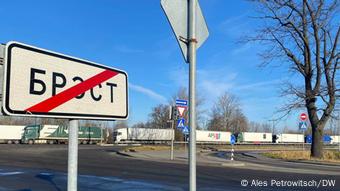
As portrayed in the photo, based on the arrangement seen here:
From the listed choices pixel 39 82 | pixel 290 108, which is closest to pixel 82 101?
pixel 39 82

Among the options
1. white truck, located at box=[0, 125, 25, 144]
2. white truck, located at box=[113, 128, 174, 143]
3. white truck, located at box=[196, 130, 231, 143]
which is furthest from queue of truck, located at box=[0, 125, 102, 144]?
white truck, located at box=[196, 130, 231, 143]

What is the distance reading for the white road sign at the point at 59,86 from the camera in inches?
96.3

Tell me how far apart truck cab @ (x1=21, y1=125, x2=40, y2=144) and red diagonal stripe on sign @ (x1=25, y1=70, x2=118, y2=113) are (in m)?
68.5

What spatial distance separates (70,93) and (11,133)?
74481 mm

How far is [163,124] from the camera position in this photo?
109 meters

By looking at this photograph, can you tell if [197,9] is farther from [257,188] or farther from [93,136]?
[93,136]

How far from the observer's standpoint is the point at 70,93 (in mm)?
2789

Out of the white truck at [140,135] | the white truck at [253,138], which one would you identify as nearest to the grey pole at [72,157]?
the white truck at [140,135]

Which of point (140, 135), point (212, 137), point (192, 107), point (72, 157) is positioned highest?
point (192, 107)

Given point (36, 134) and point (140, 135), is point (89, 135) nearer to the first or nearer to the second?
point (140, 135)

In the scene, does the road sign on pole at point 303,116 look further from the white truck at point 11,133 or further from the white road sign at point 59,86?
the white truck at point 11,133

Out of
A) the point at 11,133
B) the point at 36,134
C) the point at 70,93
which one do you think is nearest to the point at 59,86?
the point at 70,93

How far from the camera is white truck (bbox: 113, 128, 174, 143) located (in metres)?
78.4

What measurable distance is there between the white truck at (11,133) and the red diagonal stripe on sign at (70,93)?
72.3 metres
